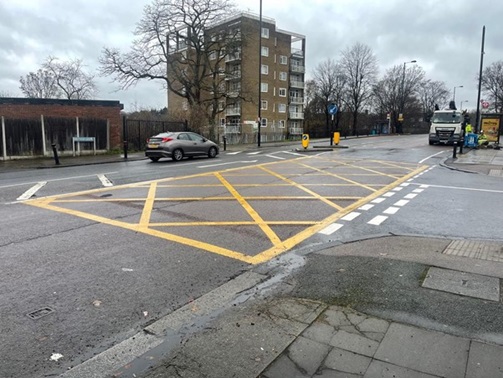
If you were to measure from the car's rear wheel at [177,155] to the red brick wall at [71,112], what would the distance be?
755 cm

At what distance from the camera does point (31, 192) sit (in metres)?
10.6

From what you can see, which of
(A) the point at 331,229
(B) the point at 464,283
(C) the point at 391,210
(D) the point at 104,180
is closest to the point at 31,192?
(D) the point at 104,180

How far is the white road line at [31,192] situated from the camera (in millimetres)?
9700

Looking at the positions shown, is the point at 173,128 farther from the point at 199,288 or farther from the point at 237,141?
the point at 199,288

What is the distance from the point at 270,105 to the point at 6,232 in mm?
60903

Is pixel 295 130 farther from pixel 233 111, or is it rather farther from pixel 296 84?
pixel 233 111

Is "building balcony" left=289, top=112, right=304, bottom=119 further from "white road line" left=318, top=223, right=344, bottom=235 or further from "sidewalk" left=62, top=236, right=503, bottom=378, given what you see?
"sidewalk" left=62, top=236, right=503, bottom=378

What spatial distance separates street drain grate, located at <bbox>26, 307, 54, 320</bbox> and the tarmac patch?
12.9ft

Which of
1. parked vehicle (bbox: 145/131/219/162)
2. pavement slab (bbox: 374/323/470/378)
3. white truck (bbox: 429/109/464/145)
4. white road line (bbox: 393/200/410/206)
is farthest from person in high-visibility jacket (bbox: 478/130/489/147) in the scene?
pavement slab (bbox: 374/323/470/378)

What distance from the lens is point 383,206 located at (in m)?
9.05

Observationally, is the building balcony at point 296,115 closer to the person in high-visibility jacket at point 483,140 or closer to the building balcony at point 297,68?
the building balcony at point 297,68

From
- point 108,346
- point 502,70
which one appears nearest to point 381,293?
point 108,346

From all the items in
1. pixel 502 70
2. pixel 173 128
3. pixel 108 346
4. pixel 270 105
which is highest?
pixel 502 70

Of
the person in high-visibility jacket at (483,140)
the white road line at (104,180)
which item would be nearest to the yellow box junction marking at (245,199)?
the white road line at (104,180)
